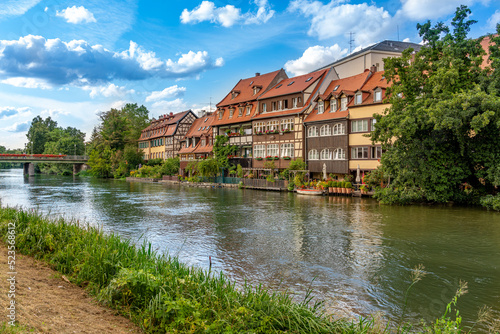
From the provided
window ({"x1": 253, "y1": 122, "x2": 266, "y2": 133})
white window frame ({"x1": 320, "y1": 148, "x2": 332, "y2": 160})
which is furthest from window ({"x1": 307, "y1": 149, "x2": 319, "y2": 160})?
window ({"x1": 253, "y1": 122, "x2": 266, "y2": 133})

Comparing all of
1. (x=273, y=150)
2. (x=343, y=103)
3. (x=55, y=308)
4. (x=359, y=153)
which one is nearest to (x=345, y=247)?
(x=55, y=308)

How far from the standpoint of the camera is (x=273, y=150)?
4372 centimetres

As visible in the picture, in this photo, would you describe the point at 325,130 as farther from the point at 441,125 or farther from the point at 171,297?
the point at 171,297

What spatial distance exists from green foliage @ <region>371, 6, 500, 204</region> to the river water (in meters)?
2.29

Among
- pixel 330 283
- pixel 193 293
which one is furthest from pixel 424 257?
pixel 193 293

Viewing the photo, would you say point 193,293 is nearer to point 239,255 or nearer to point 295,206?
point 239,255

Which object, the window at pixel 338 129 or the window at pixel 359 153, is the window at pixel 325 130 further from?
the window at pixel 359 153

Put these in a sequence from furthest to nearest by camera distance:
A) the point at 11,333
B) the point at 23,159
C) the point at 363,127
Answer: the point at 23,159 → the point at 363,127 → the point at 11,333

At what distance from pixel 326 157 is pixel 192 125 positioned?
3634 cm

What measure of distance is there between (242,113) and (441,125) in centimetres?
3063

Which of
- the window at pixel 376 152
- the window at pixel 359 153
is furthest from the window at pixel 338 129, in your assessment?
the window at pixel 376 152

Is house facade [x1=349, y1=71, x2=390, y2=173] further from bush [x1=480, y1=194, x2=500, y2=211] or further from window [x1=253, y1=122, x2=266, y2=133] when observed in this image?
window [x1=253, y1=122, x2=266, y2=133]

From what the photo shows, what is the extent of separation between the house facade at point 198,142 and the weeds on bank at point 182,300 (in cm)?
4634

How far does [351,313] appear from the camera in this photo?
7988 millimetres
